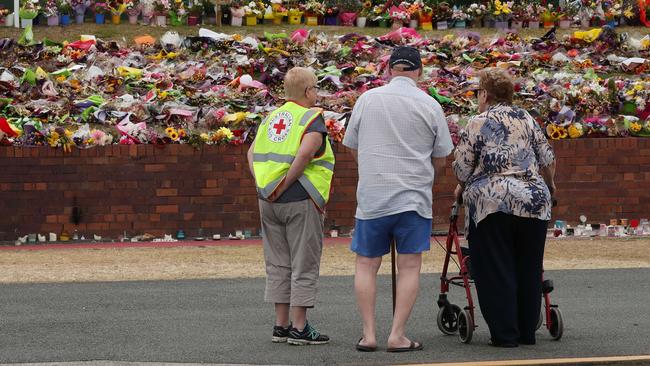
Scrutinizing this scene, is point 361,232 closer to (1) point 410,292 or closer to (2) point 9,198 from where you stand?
(1) point 410,292

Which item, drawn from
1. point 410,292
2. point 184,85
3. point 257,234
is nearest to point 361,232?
point 410,292

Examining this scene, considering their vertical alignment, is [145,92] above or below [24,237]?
above

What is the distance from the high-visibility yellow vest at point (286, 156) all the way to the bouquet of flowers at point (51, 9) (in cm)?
1469

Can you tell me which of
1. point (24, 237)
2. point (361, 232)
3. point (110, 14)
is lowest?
point (24, 237)

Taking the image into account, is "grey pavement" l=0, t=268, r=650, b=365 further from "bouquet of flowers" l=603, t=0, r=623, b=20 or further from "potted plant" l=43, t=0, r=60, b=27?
"bouquet of flowers" l=603, t=0, r=623, b=20

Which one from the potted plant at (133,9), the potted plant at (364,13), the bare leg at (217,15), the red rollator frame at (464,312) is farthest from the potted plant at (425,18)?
the red rollator frame at (464,312)

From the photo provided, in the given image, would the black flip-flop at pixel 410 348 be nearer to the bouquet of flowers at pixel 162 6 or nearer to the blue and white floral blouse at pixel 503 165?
the blue and white floral blouse at pixel 503 165

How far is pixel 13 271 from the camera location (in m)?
12.9

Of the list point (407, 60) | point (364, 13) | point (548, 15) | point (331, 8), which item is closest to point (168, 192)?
point (407, 60)

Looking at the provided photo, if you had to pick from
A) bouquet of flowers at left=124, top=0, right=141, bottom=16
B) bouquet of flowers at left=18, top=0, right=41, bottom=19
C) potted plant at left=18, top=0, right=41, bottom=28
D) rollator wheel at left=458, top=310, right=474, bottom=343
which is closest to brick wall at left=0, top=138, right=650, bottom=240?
potted plant at left=18, top=0, right=41, bottom=28

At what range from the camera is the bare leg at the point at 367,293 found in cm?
811

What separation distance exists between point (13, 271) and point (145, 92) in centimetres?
613

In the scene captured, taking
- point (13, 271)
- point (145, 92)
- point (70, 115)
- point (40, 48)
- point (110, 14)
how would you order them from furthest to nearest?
point (110, 14)
point (40, 48)
point (145, 92)
point (70, 115)
point (13, 271)

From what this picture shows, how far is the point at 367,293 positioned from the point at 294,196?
2.43 feet
